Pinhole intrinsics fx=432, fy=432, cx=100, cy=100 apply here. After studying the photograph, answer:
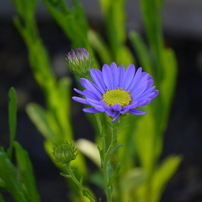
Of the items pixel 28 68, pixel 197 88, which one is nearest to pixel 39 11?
pixel 28 68

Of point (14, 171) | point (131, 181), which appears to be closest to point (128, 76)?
point (14, 171)

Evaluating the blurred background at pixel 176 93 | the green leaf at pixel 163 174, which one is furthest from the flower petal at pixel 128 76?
the blurred background at pixel 176 93

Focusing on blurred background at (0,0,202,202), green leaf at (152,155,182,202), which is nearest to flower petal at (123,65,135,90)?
green leaf at (152,155,182,202)

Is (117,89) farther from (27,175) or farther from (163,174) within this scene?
(163,174)

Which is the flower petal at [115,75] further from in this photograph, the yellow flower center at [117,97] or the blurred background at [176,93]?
the blurred background at [176,93]

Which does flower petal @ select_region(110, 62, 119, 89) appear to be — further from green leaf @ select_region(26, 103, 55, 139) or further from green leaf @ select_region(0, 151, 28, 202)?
green leaf @ select_region(26, 103, 55, 139)

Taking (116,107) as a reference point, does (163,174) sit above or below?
above
